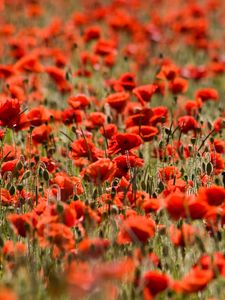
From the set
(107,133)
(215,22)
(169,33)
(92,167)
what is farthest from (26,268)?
(215,22)

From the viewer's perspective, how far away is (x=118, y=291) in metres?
2.62

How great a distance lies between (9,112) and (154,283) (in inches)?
53.7

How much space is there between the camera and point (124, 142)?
3.39m

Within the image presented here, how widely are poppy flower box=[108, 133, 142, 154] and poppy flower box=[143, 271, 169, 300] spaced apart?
3.73 feet

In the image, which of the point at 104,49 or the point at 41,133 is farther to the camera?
the point at 104,49

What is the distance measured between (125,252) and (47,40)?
450cm

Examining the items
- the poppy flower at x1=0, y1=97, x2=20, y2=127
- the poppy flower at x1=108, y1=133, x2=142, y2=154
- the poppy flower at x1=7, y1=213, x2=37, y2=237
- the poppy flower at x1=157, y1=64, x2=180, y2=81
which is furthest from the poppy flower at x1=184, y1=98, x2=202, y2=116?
the poppy flower at x1=7, y1=213, x2=37, y2=237

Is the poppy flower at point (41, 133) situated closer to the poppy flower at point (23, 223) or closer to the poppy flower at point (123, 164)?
the poppy flower at point (123, 164)

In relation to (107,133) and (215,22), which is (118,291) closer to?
(107,133)

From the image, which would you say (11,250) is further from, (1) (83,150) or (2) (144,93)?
(2) (144,93)

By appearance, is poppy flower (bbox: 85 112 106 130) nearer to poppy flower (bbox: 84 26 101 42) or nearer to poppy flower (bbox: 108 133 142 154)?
poppy flower (bbox: 108 133 142 154)

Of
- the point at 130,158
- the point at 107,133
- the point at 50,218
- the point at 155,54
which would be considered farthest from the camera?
the point at 155,54

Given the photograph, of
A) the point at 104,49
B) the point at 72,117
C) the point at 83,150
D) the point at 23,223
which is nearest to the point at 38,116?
the point at 72,117

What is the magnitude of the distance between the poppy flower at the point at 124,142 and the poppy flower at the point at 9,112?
0.42 meters
